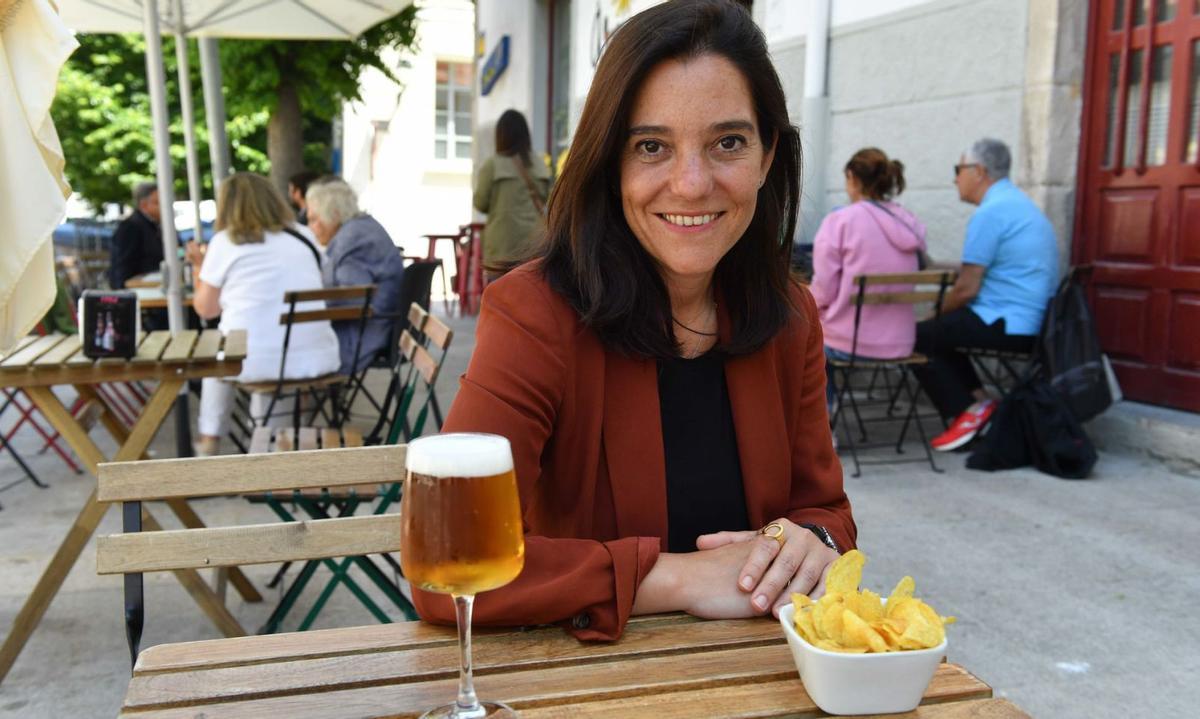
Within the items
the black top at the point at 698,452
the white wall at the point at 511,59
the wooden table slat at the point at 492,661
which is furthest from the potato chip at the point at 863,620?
the white wall at the point at 511,59

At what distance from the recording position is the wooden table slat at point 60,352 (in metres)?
3.45

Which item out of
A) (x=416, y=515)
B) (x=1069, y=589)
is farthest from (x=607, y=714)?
(x=1069, y=589)

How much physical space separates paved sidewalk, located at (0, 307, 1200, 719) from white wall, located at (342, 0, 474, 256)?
2154 cm

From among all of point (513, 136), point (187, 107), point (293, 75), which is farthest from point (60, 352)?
point (293, 75)

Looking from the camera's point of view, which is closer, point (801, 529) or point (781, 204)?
point (801, 529)

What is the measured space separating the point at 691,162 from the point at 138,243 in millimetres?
7673

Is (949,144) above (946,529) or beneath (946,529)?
above

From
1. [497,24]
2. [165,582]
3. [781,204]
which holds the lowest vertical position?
[165,582]

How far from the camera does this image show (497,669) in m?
1.27

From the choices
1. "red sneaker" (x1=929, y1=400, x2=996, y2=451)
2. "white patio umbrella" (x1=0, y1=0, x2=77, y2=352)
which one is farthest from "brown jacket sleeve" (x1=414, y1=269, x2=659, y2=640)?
"red sneaker" (x1=929, y1=400, x2=996, y2=451)

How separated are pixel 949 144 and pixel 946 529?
304 cm

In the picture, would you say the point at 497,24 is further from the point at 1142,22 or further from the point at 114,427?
the point at 114,427

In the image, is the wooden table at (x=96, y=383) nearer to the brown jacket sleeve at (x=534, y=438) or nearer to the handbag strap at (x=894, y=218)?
the brown jacket sleeve at (x=534, y=438)

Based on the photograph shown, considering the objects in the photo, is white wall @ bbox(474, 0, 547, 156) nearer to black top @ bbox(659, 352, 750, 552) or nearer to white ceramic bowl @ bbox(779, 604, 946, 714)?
black top @ bbox(659, 352, 750, 552)
